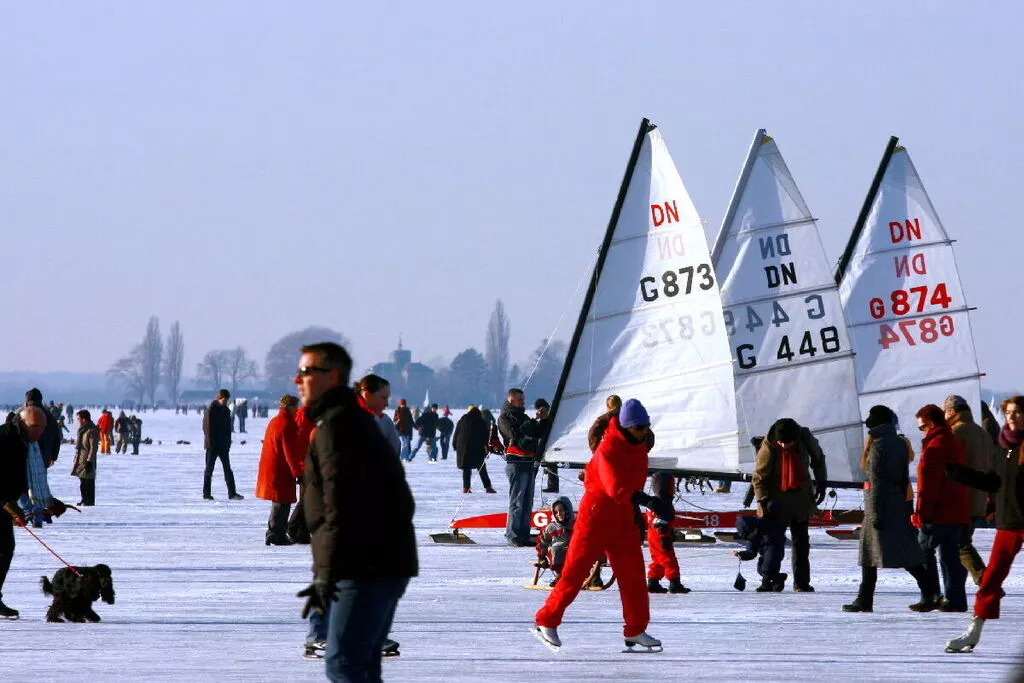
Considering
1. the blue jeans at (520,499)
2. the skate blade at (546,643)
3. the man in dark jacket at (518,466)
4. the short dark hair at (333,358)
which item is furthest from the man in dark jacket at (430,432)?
the short dark hair at (333,358)

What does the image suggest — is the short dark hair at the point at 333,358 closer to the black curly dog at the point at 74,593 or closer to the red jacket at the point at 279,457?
the black curly dog at the point at 74,593

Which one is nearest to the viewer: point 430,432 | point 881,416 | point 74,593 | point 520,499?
point 74,593

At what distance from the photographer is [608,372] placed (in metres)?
18.7

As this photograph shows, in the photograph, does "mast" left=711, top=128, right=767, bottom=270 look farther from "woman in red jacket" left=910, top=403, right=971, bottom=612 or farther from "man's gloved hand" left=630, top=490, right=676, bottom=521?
"woman in red jacket" left=910, top=403, right=971, bottom=612

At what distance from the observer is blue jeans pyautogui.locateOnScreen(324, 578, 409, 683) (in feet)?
18.8

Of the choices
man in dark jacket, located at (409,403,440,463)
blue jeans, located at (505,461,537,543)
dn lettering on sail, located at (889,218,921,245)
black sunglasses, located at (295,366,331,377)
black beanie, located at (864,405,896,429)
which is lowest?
blue jeans, located at (505,461,537,543)

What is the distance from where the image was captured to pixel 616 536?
915 centimetres

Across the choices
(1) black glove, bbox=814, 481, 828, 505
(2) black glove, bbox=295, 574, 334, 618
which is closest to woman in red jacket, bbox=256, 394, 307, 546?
(1) black glove, bbox=814, 481, 828, 505

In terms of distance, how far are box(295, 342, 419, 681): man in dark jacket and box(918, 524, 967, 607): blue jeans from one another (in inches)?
221

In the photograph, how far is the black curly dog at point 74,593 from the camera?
10328mm

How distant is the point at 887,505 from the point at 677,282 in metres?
7.61

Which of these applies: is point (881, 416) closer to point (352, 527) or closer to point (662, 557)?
point (662, 557)

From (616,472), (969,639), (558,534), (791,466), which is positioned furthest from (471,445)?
(969,639)

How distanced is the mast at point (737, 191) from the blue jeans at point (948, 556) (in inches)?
374
